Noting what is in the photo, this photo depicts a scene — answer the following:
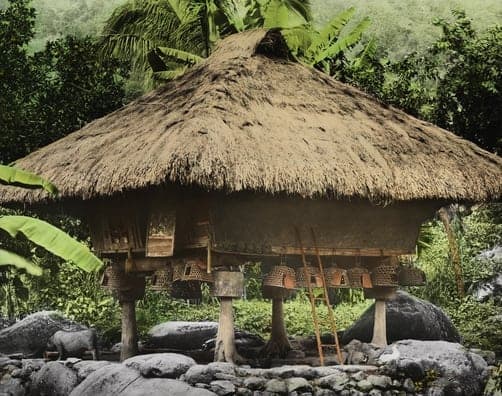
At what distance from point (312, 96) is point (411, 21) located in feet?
74.0

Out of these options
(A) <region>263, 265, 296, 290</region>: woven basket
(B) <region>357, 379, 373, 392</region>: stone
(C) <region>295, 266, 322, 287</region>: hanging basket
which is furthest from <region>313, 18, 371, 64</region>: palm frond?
(B) <region>357, 379, 373, 392</region>: stone

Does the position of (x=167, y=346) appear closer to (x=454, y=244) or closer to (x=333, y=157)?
(x=333, y=157)

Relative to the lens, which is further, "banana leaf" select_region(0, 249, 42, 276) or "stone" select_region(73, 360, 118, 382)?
"stone" select_region(73, 360, 118, 382)

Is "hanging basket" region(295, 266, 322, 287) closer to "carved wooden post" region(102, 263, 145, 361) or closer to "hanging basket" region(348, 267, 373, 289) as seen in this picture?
"hanging basket" region(348, 267, 373, 289)

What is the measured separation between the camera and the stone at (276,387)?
9133mm

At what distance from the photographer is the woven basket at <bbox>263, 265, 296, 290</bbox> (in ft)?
34.7

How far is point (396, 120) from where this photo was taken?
11836 millimetres

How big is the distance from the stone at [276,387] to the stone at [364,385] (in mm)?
846

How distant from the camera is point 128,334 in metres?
11.4

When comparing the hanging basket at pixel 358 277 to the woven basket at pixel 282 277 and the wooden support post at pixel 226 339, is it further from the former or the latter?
the wooden support post at pixel 226 339

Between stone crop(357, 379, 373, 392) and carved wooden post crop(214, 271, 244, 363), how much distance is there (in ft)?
4.79

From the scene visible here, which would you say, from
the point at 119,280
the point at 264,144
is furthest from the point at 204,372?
the point at 119,280

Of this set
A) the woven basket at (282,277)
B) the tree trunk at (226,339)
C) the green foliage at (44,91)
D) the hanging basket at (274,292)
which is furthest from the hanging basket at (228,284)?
the green foliage at (44,91)

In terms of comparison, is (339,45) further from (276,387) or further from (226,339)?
(276,387)
